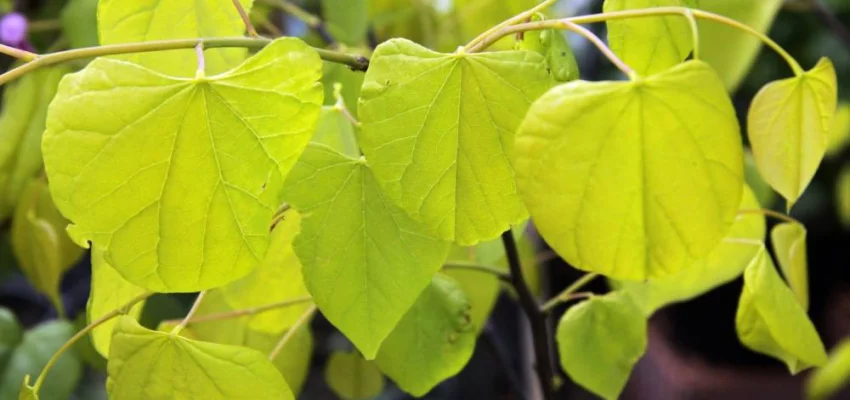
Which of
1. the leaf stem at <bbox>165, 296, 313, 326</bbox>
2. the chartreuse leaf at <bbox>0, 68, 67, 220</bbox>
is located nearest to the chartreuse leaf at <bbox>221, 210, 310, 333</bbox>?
the leaf stem at <bbox>165, 296, 313, 326</bbox>

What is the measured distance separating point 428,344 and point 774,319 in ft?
0.38

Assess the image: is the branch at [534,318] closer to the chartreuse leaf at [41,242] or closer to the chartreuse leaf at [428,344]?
the chartreuse leaf at [428,344]

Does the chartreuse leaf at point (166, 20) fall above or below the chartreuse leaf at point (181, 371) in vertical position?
above

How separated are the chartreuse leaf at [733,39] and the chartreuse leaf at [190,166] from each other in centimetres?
27

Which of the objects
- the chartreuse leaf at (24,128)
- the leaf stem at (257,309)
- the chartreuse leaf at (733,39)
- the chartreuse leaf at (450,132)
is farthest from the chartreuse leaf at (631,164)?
the chartreuse leaf at (24,128)

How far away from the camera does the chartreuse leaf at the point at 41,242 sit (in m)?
0.38

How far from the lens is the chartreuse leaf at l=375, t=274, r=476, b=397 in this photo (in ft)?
0.94

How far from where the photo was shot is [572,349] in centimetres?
30

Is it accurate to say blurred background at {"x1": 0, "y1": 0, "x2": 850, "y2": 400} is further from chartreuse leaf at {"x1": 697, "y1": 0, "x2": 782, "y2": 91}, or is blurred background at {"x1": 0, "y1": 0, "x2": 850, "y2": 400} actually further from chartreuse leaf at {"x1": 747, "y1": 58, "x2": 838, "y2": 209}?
chartreuse leaf at {"x1": 747, "y1": 58, "x2": 838, "y2": 209}

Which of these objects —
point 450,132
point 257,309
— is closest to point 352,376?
point 257,309

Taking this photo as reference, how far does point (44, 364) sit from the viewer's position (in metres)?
0.40

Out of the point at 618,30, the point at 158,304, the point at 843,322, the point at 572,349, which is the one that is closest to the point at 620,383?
the point at 572,349

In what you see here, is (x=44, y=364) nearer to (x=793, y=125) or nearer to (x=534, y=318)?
(x=534, y=318)

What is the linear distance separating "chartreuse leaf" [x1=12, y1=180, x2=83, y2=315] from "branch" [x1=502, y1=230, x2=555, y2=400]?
0.22 m
